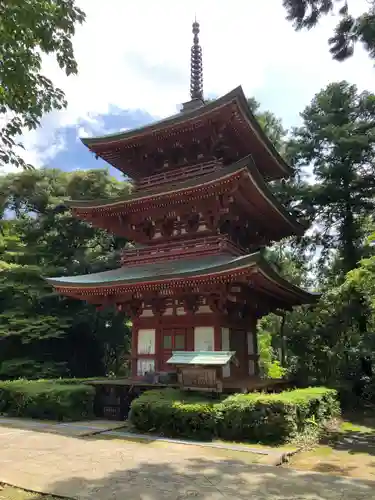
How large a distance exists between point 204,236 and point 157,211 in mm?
2215

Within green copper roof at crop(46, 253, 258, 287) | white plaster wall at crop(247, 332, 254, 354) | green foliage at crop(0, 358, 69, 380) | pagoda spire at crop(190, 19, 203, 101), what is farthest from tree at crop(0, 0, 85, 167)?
green foliage at crop(0, 358, 69, 380)

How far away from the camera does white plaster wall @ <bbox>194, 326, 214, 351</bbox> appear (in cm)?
1503

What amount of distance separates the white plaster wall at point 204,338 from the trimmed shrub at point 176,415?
267 centimetres

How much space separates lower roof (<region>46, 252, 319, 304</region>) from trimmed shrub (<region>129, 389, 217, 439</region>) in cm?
372

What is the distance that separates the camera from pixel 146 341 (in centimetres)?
1680

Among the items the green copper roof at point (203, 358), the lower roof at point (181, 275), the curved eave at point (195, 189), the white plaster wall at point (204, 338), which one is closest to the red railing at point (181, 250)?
the lower roof at point (181, 275)

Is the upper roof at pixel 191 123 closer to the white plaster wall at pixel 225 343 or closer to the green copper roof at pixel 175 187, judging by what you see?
the green copper roof at pixel 175 187

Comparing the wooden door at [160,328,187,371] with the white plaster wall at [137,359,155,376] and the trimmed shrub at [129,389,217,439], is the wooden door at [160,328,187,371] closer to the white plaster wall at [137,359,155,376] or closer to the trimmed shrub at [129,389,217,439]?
the white plaster wall at [137,359,155,376]

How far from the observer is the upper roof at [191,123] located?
624 inches

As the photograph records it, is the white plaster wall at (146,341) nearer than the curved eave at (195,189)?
No

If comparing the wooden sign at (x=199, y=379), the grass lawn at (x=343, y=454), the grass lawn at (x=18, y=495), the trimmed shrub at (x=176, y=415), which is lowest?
the grass lawn at (x=343, y=454)

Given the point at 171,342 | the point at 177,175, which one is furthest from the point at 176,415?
the point at 177,175

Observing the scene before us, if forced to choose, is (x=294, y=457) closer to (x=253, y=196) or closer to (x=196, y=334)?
(x=196, y=334)

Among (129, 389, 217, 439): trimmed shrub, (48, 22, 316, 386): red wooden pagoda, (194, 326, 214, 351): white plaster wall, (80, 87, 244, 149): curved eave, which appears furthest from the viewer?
(80, 87, 244, 149): curved eave
